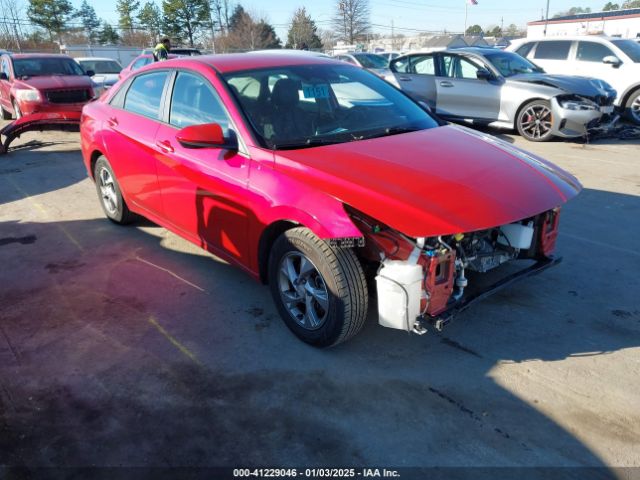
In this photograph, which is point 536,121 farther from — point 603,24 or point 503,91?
point 603,24

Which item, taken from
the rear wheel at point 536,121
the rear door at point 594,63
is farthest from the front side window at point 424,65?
the rear door at point 594,63

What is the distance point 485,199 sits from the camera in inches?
113

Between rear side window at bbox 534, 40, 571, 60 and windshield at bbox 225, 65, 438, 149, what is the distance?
9.39 metres

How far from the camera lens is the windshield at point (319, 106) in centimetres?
354

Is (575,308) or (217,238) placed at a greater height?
(217,238)

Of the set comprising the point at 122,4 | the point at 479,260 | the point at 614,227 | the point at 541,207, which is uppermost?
the point at 122,4

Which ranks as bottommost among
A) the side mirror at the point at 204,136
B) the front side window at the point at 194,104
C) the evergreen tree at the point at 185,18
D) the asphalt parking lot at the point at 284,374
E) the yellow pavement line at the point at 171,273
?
the asphalt parking lot at the point at 284,374

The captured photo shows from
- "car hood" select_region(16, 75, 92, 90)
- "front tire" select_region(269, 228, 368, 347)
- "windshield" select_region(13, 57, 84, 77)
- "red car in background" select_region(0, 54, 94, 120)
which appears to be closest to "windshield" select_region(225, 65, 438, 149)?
"front tire" select_region(269, 228, 368, 347)

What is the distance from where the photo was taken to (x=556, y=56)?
11938 mm

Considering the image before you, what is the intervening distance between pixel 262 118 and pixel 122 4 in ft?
233

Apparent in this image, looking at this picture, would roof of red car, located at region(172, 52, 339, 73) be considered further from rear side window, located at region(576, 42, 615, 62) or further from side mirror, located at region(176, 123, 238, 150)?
rear side window, located at region(576, 42, 615, 62)

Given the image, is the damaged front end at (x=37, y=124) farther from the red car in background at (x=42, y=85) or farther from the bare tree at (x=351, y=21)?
the bare tree at (x=351, y=21)

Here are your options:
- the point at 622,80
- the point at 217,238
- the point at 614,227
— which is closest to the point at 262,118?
the point at 217,238

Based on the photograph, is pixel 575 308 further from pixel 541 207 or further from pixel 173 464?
pixel 173 464
